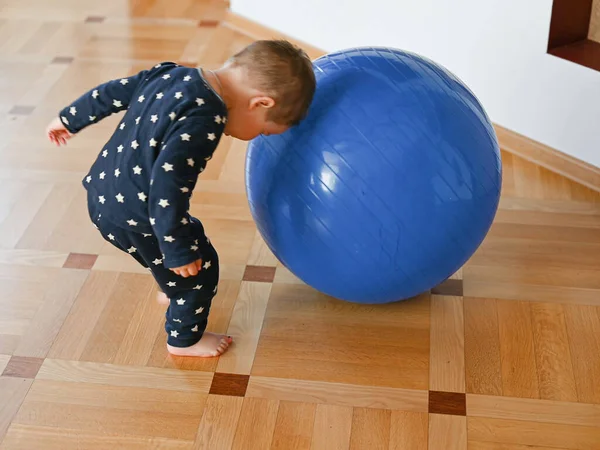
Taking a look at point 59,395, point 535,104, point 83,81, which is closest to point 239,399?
point 59,395

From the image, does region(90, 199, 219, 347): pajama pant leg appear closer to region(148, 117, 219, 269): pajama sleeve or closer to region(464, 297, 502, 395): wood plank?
region(148, 117, 219, 269): pajama sleeve

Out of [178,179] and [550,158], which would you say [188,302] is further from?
[550,158]

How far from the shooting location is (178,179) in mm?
1529

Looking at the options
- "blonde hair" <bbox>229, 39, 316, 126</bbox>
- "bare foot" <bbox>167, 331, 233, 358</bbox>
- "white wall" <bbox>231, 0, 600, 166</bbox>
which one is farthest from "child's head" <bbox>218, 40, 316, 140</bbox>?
"white wall" <bbox>231, 0, 600, 166</bbox>

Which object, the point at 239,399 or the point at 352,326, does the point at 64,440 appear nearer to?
the point at 239,399

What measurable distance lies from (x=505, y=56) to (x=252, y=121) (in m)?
1.10

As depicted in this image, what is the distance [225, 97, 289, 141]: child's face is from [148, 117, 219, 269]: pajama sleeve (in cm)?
8

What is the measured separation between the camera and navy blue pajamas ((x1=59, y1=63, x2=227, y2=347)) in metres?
1.54

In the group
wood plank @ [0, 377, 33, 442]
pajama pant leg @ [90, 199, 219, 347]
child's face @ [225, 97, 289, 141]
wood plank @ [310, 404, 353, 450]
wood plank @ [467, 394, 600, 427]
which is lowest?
wood plank @ [467, 394, 600, 427]

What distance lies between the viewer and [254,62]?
158 cm

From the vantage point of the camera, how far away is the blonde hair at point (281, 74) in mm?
1562

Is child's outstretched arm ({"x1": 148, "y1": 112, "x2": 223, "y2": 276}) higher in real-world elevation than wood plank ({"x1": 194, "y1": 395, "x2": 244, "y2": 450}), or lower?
higher

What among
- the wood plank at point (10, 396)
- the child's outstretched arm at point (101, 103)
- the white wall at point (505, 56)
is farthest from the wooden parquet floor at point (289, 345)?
the child's outstretched arm at point (101, 103)

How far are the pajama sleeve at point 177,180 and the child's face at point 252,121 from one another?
8cm
